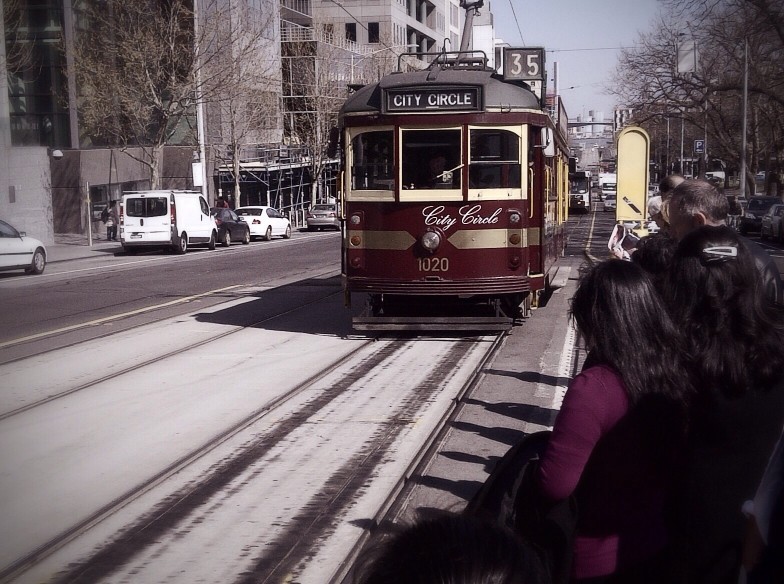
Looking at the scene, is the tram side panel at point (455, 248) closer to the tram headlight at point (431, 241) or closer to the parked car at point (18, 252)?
the tram headlight at point (431, 241)

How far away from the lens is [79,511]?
6027mm

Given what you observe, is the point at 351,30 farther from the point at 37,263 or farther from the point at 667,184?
the point at 667,184

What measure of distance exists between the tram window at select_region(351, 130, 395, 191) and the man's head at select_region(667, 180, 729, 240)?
7359mm

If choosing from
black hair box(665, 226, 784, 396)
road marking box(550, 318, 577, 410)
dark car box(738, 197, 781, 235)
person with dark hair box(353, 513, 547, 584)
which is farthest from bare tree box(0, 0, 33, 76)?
dark car box(738, 197, 781, 235)

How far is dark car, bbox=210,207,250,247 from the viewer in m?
39.7

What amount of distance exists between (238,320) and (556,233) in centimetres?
524

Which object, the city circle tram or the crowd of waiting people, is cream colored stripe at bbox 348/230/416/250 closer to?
the city circle tram

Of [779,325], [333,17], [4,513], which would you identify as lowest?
[4,513]

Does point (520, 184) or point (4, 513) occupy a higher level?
point (520, 184)

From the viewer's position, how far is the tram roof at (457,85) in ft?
→ 40.2

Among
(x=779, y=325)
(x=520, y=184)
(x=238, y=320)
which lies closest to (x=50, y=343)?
(x=238, y=320)

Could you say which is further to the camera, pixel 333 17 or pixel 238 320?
pixel 333 17

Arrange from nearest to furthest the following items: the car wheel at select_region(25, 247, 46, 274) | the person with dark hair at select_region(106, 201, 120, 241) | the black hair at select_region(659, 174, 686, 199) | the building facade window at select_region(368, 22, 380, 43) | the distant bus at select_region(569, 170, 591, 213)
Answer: the black hair at select_region(659, 174, 686, 199), the car wheel at select_region(25, 247, 46, 274), the person with dark hair at select_region(106, 201, 120, 241), the distant bus at select_region(569, 170, 591, 213), the building facade window at select_region(368, 22, 380, 43)

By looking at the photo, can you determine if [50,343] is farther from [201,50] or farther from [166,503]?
[201,50]
